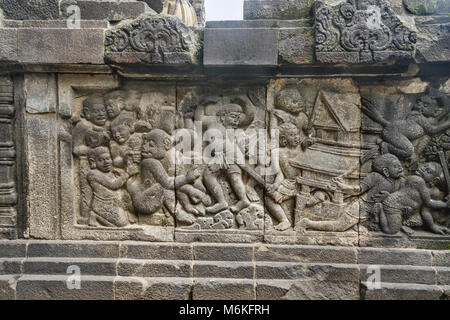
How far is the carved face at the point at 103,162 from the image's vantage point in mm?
3889

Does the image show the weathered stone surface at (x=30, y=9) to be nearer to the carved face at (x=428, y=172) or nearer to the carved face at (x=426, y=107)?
the carved face at (x=426, y=107)

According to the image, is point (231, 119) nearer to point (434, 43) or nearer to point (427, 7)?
point (434, 43)

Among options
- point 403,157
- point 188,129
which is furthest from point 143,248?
point 403,157

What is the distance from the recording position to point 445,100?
3.79m

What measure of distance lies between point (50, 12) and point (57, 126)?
1.09 m

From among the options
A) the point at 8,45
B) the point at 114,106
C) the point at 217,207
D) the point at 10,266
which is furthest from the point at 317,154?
the point at 10,266

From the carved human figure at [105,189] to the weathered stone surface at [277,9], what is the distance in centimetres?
200

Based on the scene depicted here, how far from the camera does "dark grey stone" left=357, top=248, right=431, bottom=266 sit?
380cm

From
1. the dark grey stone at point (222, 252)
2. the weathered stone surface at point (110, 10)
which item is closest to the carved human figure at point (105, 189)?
the dark grey stone at point (222, 252)

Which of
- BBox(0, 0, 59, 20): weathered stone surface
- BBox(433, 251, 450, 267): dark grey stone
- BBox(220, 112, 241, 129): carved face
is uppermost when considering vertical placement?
BBox(0, 0, 59, 20): weathered stone surface

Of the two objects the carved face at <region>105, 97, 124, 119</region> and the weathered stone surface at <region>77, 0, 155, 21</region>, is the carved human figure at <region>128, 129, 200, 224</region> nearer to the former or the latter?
the carved face at <region>105, 97, 124, 119</region>

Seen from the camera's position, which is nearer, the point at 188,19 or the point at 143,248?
the point at 143,248

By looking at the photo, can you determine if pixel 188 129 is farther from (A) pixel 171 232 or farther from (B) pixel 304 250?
(B) pixel 304 250

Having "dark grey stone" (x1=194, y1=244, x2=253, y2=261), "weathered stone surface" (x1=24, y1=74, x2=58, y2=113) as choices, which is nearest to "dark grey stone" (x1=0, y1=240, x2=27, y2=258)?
"weathered stone surface" (x1=24, y1=74, x2=58, y2=113)
